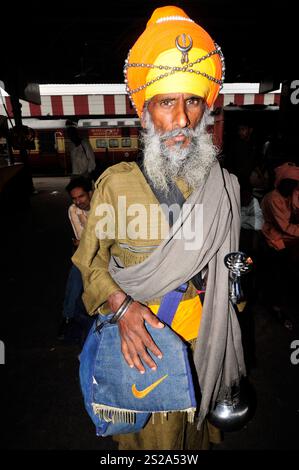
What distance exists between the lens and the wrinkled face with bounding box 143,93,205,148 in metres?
1.23

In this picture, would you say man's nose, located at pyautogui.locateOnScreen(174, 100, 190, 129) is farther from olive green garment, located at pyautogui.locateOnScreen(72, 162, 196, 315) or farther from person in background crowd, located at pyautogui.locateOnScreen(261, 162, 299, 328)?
person in background crowd, located at pyautogui.locateOnScreen(261, 162, 299, 328)

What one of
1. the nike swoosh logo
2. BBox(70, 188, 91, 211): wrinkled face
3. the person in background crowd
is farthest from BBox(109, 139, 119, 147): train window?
the nike swoosh logo

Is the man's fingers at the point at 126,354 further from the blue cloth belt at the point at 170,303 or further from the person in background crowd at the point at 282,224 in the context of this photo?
the person in background crowd at the point at 282,224

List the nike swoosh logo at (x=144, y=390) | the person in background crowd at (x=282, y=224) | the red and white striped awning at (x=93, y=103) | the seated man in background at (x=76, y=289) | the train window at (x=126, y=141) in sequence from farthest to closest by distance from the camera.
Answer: the red and white striped awning at (x=93, y=103) → the train window at (x=126, y=141) → the person in background crowd at (x=282, y=224) → the seated man in background at (x=76, y=289) → the nike swoosh logo at (x=144, y=390)

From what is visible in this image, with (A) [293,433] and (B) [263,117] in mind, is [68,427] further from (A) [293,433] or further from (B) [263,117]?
(B) [263,117]

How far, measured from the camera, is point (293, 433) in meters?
2.18

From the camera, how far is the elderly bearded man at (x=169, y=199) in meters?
1.23

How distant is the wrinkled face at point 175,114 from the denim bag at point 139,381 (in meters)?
0.78

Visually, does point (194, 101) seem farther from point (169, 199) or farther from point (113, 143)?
point (113, 143)

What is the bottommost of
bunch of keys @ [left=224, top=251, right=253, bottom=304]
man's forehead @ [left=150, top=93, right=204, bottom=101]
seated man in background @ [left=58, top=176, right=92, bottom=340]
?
seated man in background @ [left=58, top=176, right=92, bottom=340]

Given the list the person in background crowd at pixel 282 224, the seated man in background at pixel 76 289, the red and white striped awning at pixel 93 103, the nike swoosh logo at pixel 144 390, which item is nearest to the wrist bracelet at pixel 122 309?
the nike swoosh logo at pixel 144 390

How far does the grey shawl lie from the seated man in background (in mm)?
1467

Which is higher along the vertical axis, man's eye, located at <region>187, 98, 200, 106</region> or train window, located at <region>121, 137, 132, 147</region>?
man's eye, located at <region>187, 98, 200, 106</region>

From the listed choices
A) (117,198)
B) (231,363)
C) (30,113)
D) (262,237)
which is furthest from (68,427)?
(30,113)
